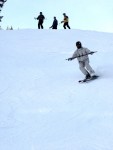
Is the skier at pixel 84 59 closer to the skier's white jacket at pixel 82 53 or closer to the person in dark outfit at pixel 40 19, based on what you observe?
the skier's white jacket at pixel 82 53

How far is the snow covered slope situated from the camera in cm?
919

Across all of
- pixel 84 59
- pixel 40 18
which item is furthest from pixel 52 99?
pixel 40 18

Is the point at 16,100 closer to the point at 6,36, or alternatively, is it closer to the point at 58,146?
the point at 58,146

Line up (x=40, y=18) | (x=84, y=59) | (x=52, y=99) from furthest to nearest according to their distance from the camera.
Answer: (x=40, y=18), (x=84, y=59), (x=52, y=99)

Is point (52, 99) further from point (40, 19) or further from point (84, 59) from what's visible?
point (40, 19)

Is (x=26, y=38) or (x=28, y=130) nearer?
(x=28, y=130)

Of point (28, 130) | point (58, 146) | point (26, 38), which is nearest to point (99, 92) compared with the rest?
point (28, 130)

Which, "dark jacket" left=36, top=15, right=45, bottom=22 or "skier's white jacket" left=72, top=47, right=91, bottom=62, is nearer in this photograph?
"skier's white jacket" left=72, top=47, right=91, bottom=62

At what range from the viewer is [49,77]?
52.2 ft

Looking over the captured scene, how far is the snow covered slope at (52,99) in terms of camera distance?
9195 mm

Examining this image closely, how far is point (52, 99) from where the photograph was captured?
12719 mm

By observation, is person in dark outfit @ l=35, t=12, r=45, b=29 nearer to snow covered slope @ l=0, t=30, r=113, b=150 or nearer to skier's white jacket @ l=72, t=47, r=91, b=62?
snow covered slope @ l=0, t=30, r=113, b=150

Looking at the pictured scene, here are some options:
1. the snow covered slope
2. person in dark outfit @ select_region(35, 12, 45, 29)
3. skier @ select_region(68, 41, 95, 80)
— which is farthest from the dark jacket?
skier @ select_region(68, 41, 95, 80)

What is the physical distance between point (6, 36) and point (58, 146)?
1692 centimetres
